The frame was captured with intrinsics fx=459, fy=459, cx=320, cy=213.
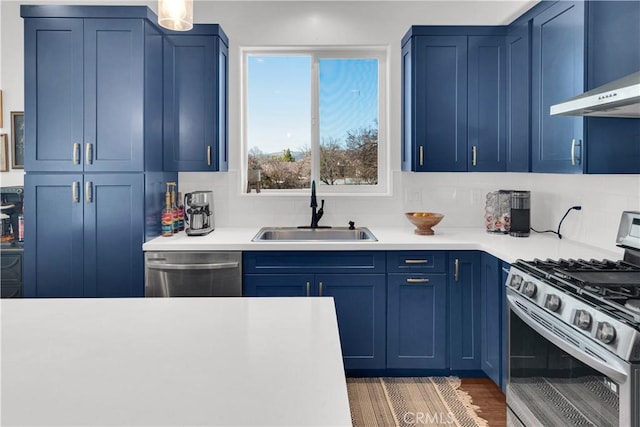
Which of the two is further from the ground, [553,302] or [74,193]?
[74,193]

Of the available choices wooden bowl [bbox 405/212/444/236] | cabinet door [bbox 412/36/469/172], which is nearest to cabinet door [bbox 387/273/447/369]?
wooden bowl [bbox 405/212/444/236]

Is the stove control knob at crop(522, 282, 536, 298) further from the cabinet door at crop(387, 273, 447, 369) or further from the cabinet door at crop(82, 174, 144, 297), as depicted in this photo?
the cabinet door at crop(82, 174, 144, 297)

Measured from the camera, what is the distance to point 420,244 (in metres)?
2.83

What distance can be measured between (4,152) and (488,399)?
3.93 metres

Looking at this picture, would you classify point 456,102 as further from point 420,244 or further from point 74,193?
point 74,193

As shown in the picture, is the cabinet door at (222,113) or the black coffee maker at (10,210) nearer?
the cabinet door at (222,113)

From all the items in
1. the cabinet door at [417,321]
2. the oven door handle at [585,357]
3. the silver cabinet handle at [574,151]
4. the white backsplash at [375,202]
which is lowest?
the cabinet door at [417,321]

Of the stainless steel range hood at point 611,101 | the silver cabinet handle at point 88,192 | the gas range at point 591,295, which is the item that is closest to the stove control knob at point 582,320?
the gas range at point 591,295

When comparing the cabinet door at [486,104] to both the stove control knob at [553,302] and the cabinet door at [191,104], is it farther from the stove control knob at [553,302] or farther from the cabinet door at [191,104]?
the cabinet door at [191,104]

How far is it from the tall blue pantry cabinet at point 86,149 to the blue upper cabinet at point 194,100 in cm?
37

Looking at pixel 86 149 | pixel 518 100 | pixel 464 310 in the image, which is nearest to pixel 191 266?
pixel 86 149

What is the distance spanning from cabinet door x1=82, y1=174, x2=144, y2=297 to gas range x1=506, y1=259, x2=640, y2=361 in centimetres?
209

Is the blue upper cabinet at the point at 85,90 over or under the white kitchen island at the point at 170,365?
over

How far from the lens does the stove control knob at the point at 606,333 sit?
1414 millimetres
